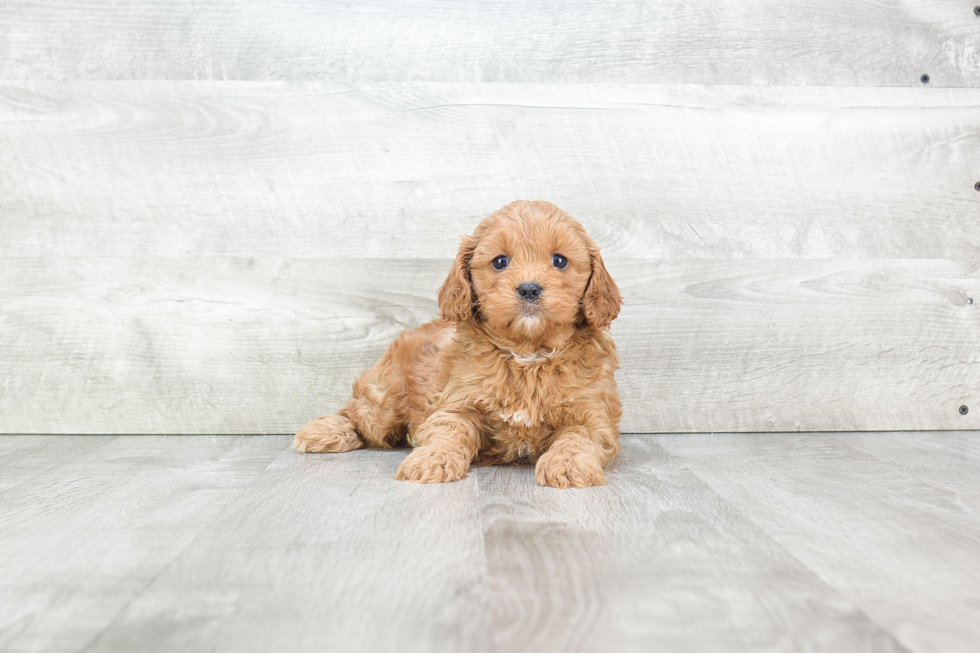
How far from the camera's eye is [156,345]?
8.84ft

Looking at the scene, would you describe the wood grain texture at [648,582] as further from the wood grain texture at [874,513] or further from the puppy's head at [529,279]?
the puppy's head at [529,279]

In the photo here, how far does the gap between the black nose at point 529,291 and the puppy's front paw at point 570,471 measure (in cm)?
40

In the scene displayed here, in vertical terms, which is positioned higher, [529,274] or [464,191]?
[464,191]

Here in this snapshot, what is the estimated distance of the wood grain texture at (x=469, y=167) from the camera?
8.76 feet

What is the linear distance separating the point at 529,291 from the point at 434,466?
1.64 feet

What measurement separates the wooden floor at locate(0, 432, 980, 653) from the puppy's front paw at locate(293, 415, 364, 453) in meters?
0.16

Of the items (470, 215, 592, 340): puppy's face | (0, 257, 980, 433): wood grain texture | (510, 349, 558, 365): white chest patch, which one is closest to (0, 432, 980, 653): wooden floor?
(510, 349, 558, 365): white chest patch

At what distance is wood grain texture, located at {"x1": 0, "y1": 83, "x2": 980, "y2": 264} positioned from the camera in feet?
8.76

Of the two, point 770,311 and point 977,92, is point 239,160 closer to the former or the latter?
point 770,311

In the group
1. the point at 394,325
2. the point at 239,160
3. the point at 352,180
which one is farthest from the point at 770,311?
the point at 239,160

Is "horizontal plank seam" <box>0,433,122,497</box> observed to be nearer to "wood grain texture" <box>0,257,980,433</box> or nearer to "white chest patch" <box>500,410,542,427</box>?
"wood grain texture" <box>0,257,980,433</box>

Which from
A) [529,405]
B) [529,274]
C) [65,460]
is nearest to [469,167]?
[529,274]

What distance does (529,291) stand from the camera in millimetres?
1948

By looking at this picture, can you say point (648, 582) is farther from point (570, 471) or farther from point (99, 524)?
point (99, 524)
